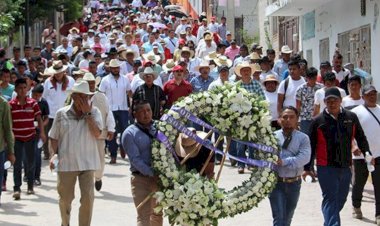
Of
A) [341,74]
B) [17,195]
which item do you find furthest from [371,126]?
[17,195]

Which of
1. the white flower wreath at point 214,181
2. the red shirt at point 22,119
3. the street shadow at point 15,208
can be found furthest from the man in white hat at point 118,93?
the white flower wreath at point 214,181

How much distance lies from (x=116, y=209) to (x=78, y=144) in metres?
2.63

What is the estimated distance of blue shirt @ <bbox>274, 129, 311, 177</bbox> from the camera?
938 centimetres

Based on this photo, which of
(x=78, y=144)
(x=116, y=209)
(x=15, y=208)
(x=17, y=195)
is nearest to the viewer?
(x=78, y=144)

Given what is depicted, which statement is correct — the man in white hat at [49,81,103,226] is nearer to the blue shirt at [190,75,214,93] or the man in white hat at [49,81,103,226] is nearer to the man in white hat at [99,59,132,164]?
the blue shirt at [190,75,214,93]

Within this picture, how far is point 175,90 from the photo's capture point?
16844mm

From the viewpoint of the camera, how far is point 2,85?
1545cm

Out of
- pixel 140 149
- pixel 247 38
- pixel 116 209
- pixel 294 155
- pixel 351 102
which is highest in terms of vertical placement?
pixel 247 38

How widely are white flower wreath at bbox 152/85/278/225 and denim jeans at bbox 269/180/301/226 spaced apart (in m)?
0.54

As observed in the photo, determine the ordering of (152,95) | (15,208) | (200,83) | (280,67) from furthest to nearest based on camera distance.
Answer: (280,67)
(200,83)
(152,95)
(15,208)

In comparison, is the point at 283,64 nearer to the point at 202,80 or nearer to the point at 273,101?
the point at 202,80

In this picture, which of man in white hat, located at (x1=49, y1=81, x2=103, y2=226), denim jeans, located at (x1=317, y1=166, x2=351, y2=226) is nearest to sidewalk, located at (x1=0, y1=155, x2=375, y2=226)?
denim jeans, located at (x1=317, y1=166, x2=351, y2=226)

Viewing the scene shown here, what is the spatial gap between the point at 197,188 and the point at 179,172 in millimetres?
318

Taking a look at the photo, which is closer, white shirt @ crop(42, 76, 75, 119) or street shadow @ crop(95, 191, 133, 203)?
street shadow @ crop(95, 191, 133, 203)
